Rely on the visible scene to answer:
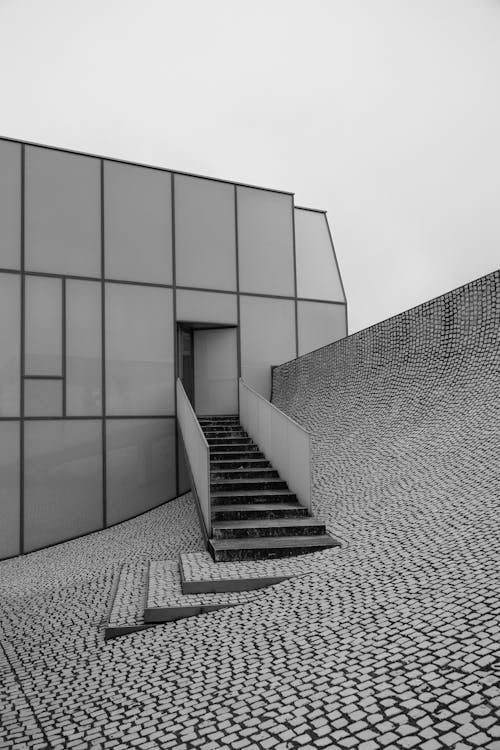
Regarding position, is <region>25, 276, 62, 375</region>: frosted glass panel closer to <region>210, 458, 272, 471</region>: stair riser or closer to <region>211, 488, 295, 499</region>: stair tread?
<region>210, 458, 272, 471</region>: stair riser

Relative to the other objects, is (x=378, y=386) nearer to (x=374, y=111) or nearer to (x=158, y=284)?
(x=158, y=284)

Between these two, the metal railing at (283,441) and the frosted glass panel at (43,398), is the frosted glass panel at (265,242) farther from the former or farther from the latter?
the frosted glass panel at (43,398)

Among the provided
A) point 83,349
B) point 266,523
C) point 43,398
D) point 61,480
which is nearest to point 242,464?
point 266,523

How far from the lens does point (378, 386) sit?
11211 mm

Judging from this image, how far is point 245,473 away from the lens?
30.3 ft

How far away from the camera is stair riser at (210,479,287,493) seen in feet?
28.7

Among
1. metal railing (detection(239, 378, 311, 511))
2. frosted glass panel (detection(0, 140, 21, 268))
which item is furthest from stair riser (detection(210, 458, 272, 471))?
frosted glass panel (detection(0, 140, 21, 268))

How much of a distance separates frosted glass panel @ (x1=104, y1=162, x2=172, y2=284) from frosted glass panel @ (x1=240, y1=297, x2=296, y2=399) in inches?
82.2

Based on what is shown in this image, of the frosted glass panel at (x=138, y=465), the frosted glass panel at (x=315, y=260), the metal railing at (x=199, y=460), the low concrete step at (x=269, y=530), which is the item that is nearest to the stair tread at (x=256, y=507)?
the metal railing at (x=199, y=460)

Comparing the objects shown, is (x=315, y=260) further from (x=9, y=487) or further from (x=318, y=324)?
(x=9, y=487)

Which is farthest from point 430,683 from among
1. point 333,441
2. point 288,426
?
point 333,441

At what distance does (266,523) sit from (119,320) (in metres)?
6.88

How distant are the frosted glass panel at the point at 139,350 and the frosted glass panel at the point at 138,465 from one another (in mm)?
320

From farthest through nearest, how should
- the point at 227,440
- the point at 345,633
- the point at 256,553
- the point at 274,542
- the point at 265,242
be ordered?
1. the point at 265,242
2. the point at 227,440
3. the point at 274,542
4. the point at 256,553
5. the point at 345,633
